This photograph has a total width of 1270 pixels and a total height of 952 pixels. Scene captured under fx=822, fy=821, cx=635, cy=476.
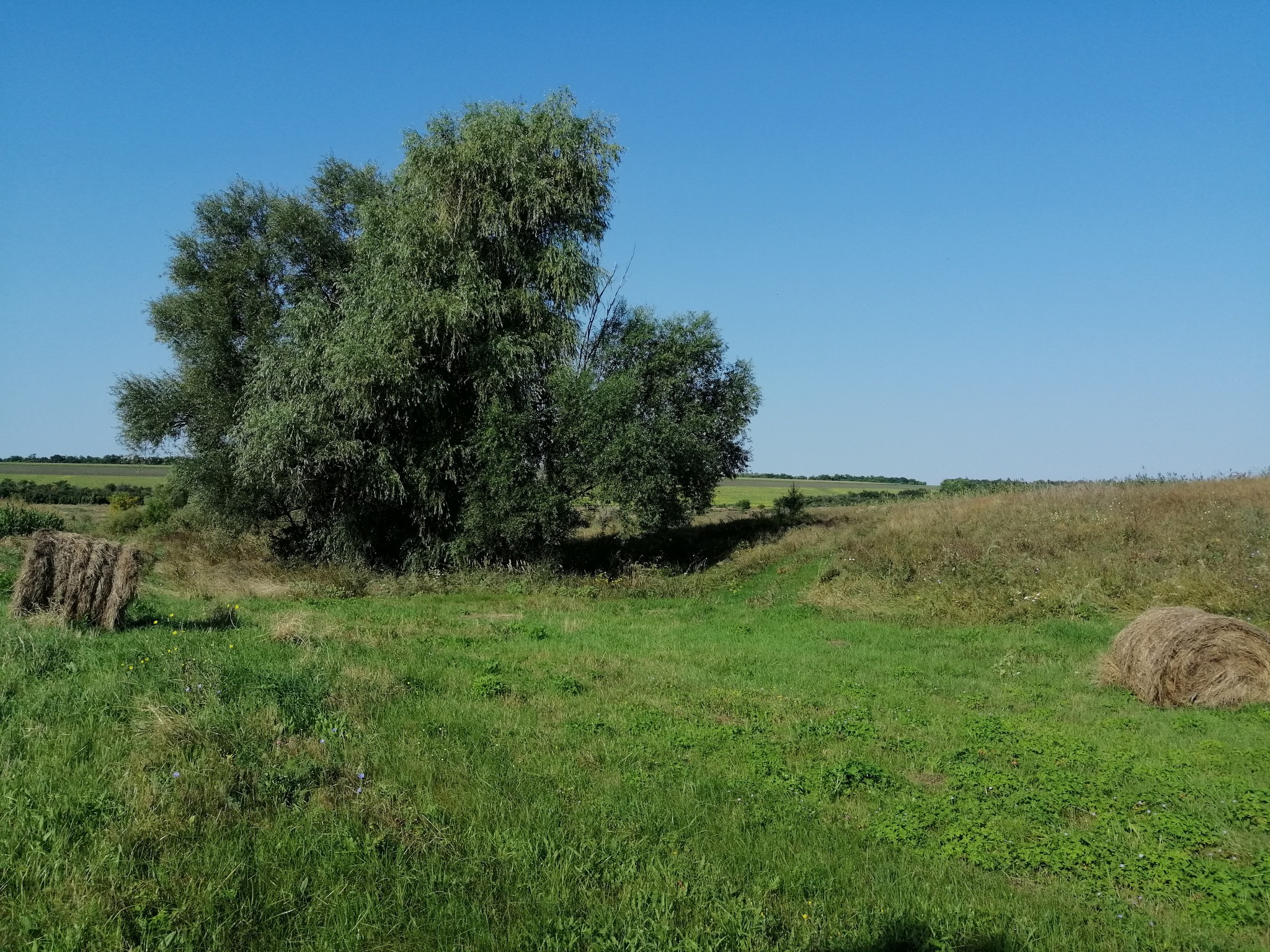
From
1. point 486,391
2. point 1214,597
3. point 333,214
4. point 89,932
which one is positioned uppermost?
point 333,214

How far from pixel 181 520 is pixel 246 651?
27.4 m

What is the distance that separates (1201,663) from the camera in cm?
1019

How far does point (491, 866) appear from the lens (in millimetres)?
5473

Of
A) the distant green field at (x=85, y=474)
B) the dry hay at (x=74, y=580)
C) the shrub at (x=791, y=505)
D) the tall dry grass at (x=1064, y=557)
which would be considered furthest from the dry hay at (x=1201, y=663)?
the distant green field at (x=85, y=474)

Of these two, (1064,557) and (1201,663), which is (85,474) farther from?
(1201,663)

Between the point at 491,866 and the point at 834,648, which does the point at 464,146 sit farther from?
the point at 491,866

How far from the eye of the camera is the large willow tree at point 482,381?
77.0ft

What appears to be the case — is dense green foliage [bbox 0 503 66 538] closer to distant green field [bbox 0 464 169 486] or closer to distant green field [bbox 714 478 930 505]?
distant green field [bbox 714 478 930 505]

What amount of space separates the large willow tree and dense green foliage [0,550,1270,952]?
42.4 ft

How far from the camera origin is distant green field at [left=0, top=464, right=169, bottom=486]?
70750 millimetres

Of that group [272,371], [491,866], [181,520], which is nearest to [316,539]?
[272,371]

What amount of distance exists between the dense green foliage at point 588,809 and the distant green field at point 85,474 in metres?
64.6

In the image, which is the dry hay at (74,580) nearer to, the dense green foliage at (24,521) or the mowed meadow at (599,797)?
the mowed meadow at (599,797)

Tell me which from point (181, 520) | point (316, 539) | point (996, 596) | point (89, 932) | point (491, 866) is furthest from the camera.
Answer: point (181, 520)
